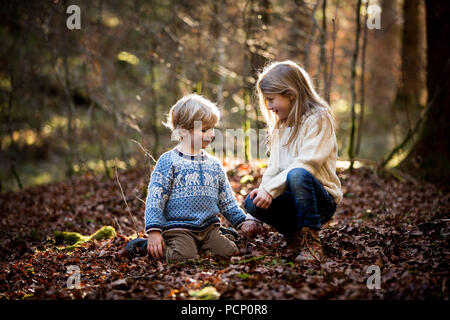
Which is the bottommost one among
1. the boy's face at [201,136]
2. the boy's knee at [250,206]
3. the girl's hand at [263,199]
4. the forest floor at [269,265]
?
the forest floor at [269,265]

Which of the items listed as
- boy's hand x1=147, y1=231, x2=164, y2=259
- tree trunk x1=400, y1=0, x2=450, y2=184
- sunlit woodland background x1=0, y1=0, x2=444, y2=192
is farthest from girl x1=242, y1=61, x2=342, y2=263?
tree trunk x1=400, y1=0, x2=450, y2=184

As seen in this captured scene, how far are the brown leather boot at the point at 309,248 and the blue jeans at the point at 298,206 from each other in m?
0.05

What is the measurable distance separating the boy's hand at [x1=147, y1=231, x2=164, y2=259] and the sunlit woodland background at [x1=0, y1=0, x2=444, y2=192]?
1502mm

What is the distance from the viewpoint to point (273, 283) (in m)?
2.89

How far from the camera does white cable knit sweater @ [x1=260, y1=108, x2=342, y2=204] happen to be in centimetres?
346

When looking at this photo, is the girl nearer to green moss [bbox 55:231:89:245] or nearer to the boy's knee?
the boy's knee

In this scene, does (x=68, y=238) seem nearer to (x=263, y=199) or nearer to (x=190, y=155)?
(x=190, y=155)

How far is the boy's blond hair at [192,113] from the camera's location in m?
3.66

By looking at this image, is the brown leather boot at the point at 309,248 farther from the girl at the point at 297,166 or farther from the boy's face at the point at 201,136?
the boy's face at the point at 201,136

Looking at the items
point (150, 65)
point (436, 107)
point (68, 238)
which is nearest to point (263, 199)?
point (68, 238)

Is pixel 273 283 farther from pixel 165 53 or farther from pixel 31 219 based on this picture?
pixel 165 53

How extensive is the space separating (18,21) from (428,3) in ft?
33.3

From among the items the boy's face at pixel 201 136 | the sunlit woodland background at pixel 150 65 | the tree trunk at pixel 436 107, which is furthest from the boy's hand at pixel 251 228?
the tree trunk at pixel 436 107
